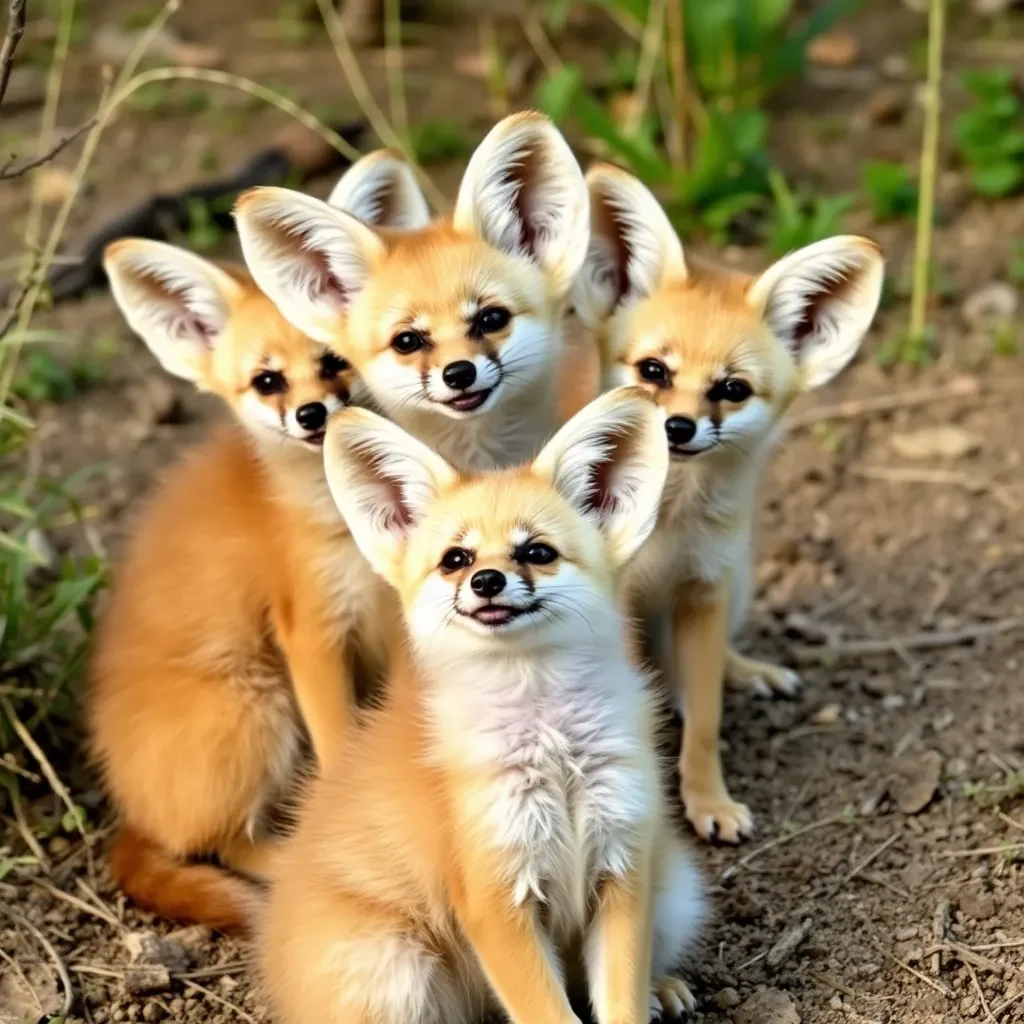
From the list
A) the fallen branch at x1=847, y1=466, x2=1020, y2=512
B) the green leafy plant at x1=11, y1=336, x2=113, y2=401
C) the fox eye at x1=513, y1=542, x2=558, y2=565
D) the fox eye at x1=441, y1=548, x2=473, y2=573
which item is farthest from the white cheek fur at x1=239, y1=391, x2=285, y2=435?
the fallen branch at x1=847, y1=466, x2=1020, y2=512

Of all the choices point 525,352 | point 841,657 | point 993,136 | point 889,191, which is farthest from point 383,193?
point 993,136

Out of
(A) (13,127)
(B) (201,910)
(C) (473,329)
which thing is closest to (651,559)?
(C) (473,329)

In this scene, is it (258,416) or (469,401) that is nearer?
(469,401)

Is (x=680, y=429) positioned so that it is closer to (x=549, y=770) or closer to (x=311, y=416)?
(x=311, y=416)

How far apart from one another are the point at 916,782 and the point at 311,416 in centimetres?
166

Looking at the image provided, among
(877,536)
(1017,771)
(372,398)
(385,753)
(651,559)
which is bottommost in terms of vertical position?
(877,536)

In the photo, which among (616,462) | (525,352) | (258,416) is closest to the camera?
(616,462)

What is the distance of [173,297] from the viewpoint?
3.63m

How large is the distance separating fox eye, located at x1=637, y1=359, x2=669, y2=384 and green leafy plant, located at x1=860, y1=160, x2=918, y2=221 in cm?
292

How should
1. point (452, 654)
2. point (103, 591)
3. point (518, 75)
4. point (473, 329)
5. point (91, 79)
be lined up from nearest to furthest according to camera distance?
point (452, 654) → point (473, 329) → point (103, 591) → point (518, 75) → point (91, 79)

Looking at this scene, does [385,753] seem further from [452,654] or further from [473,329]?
[473,329]

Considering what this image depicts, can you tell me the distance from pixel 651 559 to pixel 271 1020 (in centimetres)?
130

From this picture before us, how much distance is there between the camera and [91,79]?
7.38 meters

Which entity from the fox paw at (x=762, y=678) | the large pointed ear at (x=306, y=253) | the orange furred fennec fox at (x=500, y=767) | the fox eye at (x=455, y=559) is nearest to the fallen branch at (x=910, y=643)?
the fox paw at (x=762, y=678)
